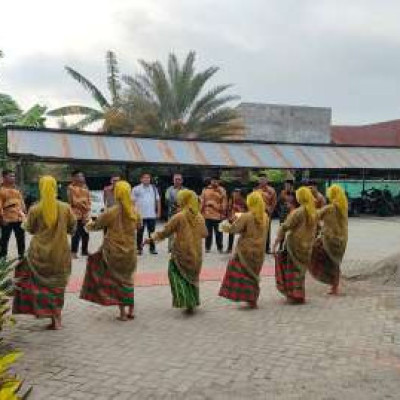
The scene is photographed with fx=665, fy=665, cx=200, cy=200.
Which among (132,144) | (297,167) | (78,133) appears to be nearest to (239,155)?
(297,167)

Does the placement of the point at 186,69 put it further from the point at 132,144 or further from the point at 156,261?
the point at 156,261

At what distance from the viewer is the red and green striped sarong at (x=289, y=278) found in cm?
791

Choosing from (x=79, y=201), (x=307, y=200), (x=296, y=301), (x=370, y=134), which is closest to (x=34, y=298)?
(x=296, y=301)

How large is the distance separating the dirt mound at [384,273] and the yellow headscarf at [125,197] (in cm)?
402

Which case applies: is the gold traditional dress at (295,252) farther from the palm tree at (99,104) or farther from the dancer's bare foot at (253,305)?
the palm tree at (99,104)

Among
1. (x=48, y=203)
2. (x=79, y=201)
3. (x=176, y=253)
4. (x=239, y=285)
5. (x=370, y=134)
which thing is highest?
(x=370, y=134)

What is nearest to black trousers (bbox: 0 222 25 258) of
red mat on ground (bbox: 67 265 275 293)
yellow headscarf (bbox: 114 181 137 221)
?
red mat on ground (bbox: 67 265 275 293)

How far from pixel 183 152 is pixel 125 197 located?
1390 centimetres

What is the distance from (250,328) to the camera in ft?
22.0

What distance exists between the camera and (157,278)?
976 cm

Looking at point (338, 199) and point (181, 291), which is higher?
point (338, 199)

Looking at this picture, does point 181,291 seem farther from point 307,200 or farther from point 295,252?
point 307,200

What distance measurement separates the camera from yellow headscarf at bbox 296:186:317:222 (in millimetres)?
7918

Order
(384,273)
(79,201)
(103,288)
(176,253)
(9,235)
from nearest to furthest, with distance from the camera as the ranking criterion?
(103,288) → (176,253) → (384,273) → (9,235) → (79,201)
